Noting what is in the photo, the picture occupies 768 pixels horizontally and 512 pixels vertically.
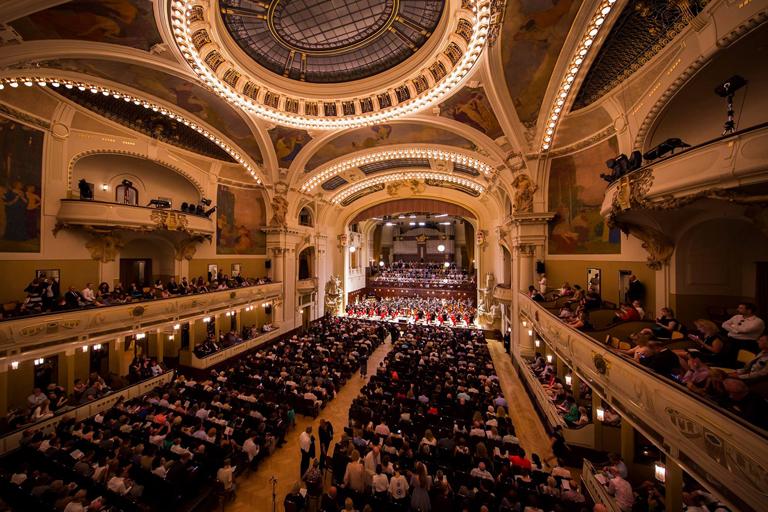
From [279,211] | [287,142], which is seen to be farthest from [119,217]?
[287,142]

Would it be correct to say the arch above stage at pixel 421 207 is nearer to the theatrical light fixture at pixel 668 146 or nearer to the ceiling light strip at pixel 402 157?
the ceiling light strip at pixel 402 157

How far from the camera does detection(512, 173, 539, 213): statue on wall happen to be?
11641 millimetres

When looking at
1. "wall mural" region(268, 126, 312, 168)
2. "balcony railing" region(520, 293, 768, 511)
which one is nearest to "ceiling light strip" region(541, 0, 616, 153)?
"balcony railing" region(520, 293, 768, 511)

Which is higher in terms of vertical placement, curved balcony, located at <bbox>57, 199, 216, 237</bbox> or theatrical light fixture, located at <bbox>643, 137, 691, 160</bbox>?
theatrical light fixture, located at <bbox>643, 137, 691, 160</bbox>

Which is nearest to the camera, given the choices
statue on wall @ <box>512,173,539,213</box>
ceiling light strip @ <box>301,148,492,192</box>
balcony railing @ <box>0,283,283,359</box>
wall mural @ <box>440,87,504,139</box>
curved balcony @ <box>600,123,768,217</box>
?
curved balcony @ <box>600,123,768,217</box>

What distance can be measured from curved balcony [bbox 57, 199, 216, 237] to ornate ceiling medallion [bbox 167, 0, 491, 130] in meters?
5.79

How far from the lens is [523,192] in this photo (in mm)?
11789

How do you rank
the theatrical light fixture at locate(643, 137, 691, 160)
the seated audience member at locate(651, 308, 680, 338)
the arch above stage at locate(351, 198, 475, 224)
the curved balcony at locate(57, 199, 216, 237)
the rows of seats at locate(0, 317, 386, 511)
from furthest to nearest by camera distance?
1. the arch above stage at locate(351, 198, 475, 224)
2. the curved balcony at locate(57, 199, 216, 237)
3. the rows of seats at locate(0, 317, 386, 511)
4. the seated audience member at locate(651, 308, 680, 338)
5. the theatrical light fixture at locate(643, 137, 691, 160)

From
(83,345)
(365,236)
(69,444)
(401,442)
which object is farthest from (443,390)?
(365,236)

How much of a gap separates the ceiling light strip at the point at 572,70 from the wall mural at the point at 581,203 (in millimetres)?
1241

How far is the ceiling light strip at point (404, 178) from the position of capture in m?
18.2

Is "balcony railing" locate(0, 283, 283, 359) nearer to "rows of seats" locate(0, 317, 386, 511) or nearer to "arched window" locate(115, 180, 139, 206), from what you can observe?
"rows of seats" locate(0, 317, 386, 511)

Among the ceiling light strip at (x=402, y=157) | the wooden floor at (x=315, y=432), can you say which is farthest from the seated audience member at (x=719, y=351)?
the ceiling light strip at (x=402, y=157)

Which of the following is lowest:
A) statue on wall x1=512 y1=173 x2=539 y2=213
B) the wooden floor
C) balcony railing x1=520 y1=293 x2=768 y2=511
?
the wooden floor
